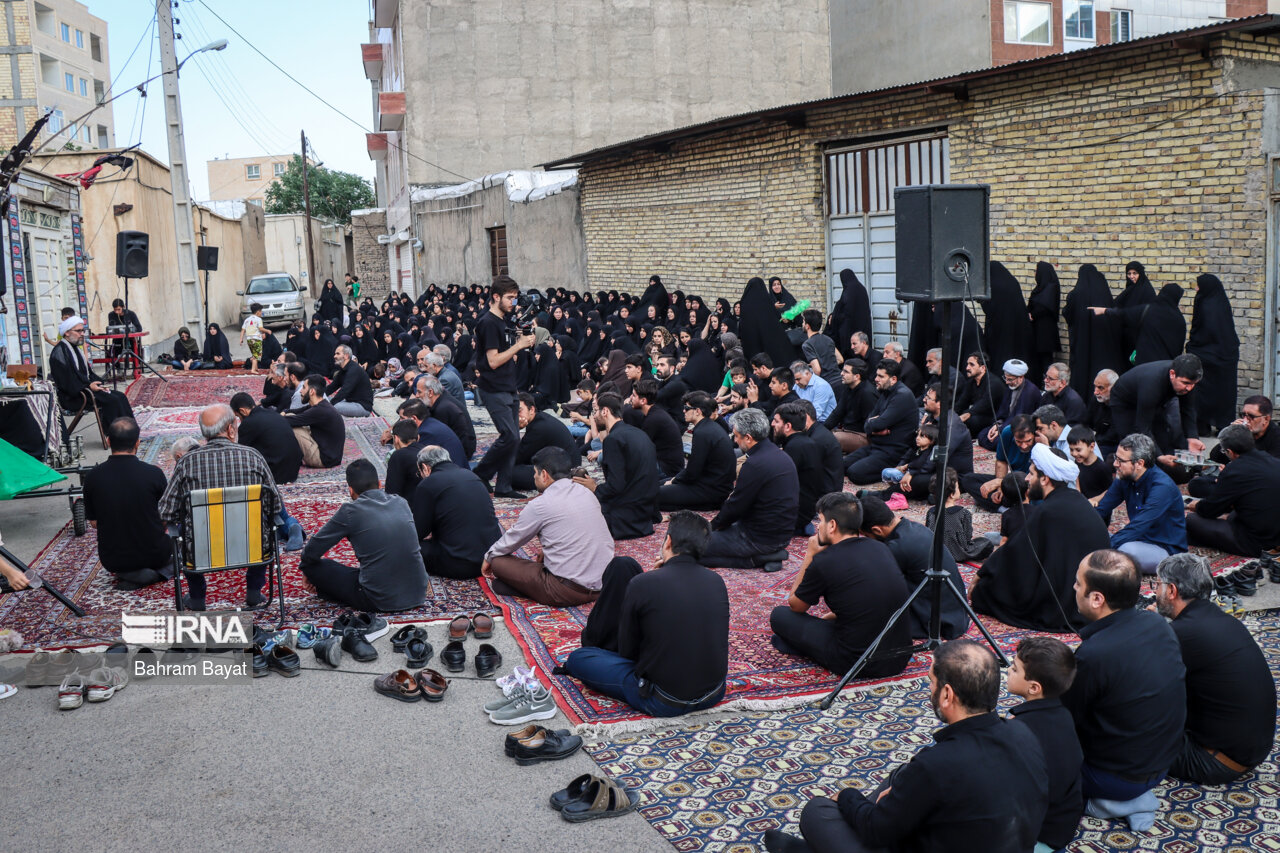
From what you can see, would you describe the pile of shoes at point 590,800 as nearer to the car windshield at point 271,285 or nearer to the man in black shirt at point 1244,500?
the man in black shirt at point 1244,500

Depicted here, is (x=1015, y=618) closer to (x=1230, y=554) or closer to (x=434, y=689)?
(x=1230, y=554)

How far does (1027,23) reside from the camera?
27.1m

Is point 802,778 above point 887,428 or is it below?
below

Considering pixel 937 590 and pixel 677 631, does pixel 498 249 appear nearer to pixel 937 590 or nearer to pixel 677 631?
pixel 937 590

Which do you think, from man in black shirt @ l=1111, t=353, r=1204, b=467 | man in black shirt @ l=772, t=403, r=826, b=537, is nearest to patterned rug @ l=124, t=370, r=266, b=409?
man in black shirt @ l=772, t=403, r=826, b=537

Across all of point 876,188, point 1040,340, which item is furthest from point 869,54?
point 1040,340

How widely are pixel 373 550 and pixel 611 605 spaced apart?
182cm

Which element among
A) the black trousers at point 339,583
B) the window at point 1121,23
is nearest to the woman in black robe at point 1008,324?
the black trousers at point 339,583

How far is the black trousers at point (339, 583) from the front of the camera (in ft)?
23.1

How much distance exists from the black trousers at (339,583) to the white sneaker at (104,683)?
1423mm

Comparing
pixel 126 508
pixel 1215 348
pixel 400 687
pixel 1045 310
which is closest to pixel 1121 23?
pixel 1045 310

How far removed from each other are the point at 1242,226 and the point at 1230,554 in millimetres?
4515

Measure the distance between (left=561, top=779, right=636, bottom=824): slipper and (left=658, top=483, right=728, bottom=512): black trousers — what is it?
494 cm

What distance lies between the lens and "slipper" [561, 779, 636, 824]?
14.6 ft
